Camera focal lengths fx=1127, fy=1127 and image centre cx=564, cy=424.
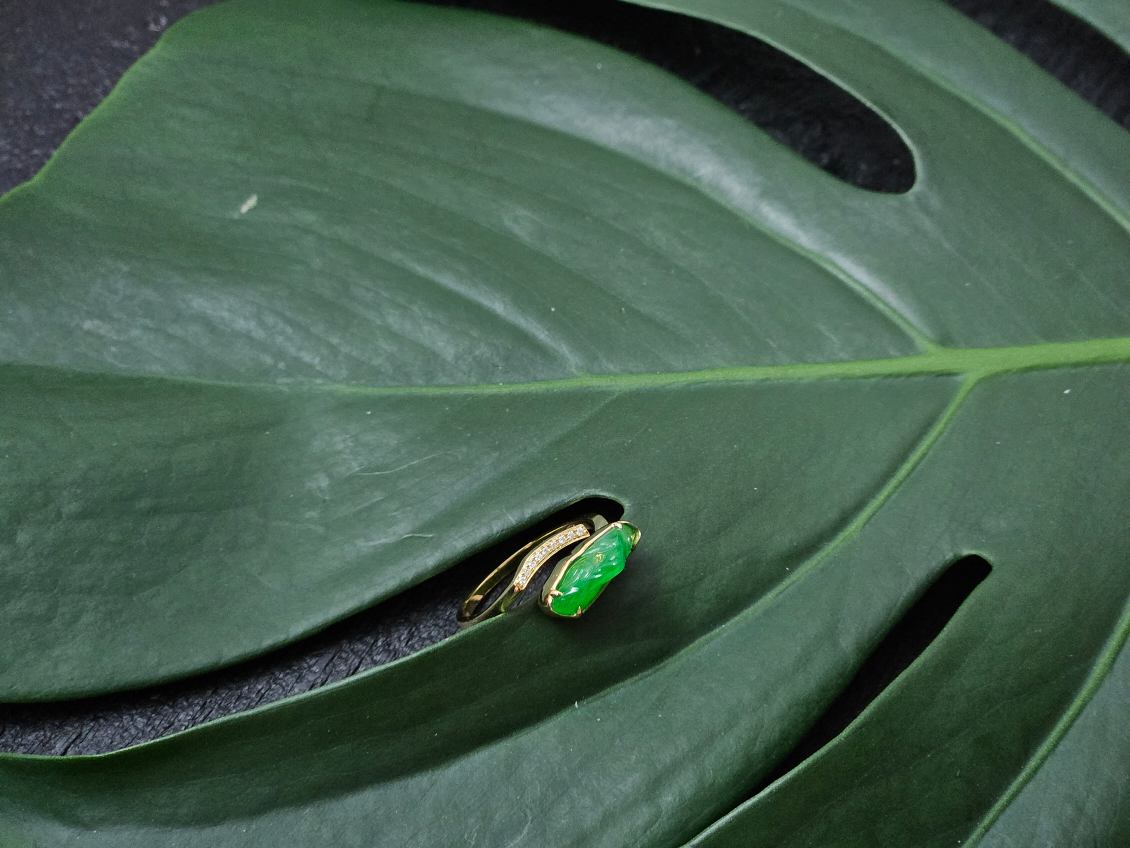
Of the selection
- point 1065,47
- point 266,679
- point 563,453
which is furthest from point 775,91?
point 266,679

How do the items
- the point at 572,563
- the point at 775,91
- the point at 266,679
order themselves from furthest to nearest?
the point at 775,91 < the point at 266,679 < the point at 572,563

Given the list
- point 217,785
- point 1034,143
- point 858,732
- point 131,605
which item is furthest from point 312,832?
point 1034,143

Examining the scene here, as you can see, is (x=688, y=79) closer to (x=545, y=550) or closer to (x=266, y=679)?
(x=545, y=550)

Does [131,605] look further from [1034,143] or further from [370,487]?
[1034,143]

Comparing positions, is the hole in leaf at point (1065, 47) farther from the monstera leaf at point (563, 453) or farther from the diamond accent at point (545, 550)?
the diamond accent at point (545, 550)

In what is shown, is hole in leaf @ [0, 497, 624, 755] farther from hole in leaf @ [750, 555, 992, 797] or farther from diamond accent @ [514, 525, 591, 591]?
hole in leaf @ [750, 555, 992, 797]

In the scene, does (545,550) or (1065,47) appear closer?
(545,550)

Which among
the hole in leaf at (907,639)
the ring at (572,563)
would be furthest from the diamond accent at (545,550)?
the hole in leaf at (907,639)
